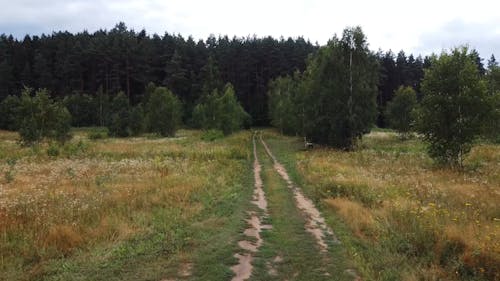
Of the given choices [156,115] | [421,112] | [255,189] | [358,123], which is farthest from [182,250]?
[156,115]

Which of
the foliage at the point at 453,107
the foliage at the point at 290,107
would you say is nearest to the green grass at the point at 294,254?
the foliage at the point at 453,107

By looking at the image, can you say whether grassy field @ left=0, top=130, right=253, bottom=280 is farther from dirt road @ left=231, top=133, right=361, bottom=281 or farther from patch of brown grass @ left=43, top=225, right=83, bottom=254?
dirt road @ left=231, top=133, right=361, bottom=281

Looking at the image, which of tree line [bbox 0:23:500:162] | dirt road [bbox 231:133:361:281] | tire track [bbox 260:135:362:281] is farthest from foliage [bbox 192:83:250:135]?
dirt road [bbox 231:133:361:281]

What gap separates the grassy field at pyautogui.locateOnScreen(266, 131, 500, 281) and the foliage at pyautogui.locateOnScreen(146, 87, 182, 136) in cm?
4704

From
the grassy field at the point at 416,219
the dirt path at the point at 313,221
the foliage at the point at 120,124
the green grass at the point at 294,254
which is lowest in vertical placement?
the dirt path at the point at 313,221

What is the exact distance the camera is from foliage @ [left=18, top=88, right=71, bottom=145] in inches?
1789

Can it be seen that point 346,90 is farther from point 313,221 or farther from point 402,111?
point 313,221

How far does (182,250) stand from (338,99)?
3583cm

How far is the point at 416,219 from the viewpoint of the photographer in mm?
12461

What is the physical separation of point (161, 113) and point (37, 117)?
24.0m

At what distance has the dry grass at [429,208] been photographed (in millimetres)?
9688

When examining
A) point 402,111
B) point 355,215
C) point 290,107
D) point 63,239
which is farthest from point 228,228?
point 402,111

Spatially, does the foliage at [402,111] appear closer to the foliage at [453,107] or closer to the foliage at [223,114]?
the foliage at [223,114]

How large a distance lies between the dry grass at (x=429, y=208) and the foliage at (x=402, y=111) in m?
35.5
